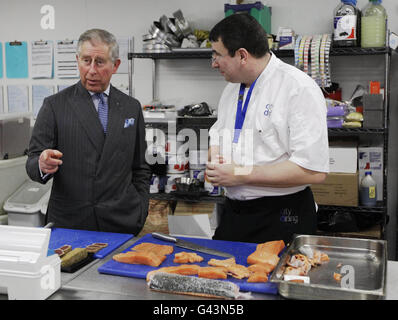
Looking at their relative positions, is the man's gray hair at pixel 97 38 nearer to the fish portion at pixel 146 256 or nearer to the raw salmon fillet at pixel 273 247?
the fish portion at pixel 146 256

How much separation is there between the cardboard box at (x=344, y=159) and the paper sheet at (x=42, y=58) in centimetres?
278

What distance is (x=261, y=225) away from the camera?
207 centimetres

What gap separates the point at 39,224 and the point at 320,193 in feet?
7.55

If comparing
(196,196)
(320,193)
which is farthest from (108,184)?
(320,193)

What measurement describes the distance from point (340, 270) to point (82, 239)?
102 centimetres

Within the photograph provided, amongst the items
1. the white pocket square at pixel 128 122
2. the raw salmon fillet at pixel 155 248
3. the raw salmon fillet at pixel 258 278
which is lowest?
the raw salmon fillet at pixel 258 278

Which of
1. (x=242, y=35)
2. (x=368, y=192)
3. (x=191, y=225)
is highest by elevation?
(x=242, y=35)

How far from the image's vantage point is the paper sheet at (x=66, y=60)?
175 inches

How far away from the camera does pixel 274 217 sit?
2.05 m

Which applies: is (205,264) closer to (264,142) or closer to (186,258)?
(186,258)

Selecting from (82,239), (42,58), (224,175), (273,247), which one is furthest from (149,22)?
(273,247)

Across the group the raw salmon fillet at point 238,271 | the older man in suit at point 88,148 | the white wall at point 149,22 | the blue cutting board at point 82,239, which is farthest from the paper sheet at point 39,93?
the raw salmon fillet at point 238,271

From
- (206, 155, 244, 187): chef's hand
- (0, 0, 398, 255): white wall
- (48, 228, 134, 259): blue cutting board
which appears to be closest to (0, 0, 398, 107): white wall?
(0, 0, 398, 255): white wall
